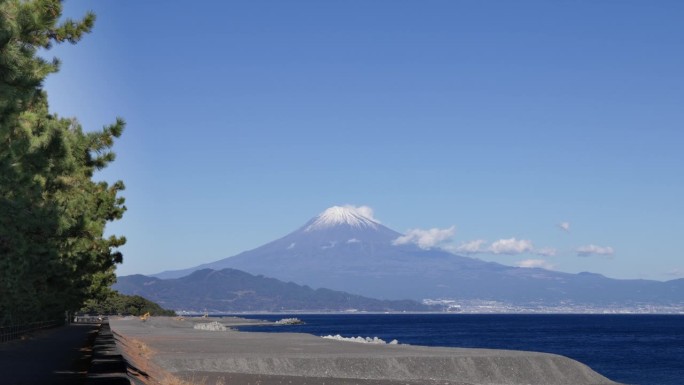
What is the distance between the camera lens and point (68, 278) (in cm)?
5588

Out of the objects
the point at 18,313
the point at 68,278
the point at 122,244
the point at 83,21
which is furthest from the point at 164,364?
the point at 122,244

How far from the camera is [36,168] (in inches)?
923

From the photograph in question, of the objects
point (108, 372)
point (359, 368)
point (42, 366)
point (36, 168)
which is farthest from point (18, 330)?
point (108, 372)

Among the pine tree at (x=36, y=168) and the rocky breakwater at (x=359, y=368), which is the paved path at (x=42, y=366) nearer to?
the rocky breakwater at (x=359, y=368)

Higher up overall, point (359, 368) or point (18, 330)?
point (18, 330)

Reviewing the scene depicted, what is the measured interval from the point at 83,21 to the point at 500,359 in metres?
27.8

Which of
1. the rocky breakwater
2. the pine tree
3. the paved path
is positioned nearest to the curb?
the paved path

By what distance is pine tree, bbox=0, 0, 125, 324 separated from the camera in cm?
1748

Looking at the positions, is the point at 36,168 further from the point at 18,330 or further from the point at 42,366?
the point at 18,330

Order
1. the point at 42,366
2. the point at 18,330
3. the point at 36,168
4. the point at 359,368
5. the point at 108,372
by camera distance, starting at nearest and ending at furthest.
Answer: the point at 108,372
the point at 36,168
the point at 42,366
the point at 359,368
the point at 18,330

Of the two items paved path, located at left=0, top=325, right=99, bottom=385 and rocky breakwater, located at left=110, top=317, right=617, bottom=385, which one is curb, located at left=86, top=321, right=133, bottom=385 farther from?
rocky breakwater, located at left=110, top=317, right=617, bottom=385

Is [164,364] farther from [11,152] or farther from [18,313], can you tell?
[18,313]

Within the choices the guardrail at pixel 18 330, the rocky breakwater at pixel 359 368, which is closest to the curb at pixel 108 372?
the rocky breakwater at pixel 359 368

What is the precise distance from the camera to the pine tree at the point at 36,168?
1748 centimetres
